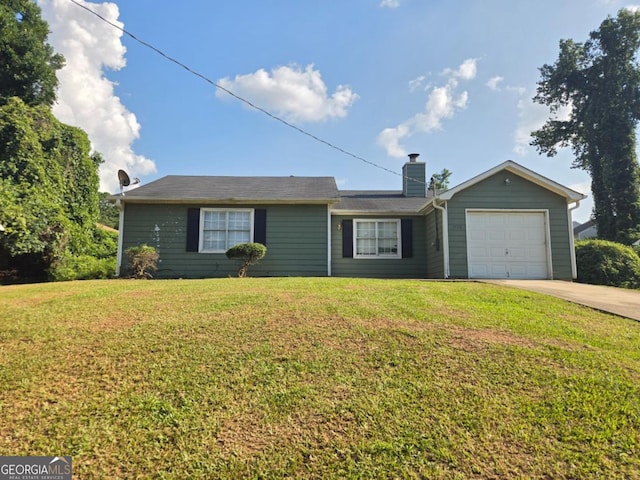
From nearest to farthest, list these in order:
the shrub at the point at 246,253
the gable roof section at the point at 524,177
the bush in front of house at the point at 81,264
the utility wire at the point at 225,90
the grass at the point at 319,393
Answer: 1. the grass at the point at 319,393
2. the utility wire at the point at 225,90
3. the shrub at the point at 246,253
4. the gable roof section at the point at 524,177
5. the bush in front of house at the point at 81,264

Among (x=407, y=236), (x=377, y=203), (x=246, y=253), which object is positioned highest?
(x=377, y=203)

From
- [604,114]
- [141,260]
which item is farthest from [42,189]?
[604,114]

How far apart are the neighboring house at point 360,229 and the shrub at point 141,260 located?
522 mm

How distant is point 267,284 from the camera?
26.5ft

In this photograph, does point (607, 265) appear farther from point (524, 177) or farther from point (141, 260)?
point (141, 260)

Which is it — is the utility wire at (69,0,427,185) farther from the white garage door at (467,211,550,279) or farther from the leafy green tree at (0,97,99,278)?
the leafy green tree at (0,97,99,278)

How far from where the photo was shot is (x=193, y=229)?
12062 mm

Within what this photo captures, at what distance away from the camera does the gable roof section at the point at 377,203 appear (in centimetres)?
1308

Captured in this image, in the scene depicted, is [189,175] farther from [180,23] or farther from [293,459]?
[293,459]

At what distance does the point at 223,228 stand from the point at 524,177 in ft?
30.5

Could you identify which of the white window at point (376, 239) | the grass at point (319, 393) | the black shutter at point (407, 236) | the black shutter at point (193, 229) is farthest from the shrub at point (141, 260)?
the black shutter at point (407, 236)

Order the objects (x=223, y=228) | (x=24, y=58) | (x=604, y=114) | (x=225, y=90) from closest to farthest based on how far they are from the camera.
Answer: (x=225, y=90) → (x=223, y=228) → (x=24, y=58) → (x=604, y=114)

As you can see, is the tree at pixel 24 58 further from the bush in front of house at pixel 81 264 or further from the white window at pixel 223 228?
the white window at pixel 223 228

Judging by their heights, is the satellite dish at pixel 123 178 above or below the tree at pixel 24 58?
below
